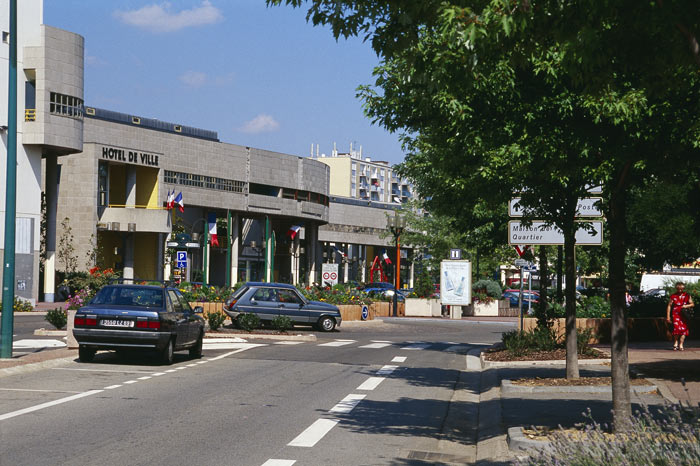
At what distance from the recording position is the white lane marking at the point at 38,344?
73.8ft

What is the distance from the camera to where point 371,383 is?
55.3 feet

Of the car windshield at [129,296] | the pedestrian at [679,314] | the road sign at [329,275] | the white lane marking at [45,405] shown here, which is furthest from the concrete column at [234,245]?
the white lane marking at [45,405]

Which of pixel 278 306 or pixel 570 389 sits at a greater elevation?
pixel 278 306

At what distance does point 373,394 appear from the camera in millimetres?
15055

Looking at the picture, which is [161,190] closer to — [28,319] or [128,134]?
[128,134]

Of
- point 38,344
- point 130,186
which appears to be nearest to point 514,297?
point 130,186

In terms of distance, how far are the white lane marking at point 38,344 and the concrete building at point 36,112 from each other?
90.2 feet

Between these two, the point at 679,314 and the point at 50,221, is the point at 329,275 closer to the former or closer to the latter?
the point at 50,221

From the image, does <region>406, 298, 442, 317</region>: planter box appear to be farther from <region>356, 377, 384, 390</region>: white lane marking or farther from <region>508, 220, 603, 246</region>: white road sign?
<region>356, 377, 384, 390</region>: white lane marking

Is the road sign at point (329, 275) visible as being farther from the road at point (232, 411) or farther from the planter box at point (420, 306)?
the road at point (232, 411)

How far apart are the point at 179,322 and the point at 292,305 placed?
1519cm

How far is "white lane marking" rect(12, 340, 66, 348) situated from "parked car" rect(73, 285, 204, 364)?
3989 millimetres

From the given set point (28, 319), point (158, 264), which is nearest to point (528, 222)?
point (28, 319)

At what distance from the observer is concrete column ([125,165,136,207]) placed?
67.1 meters
